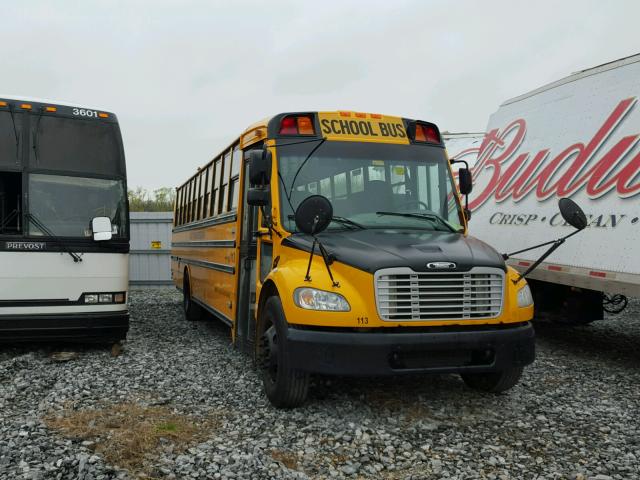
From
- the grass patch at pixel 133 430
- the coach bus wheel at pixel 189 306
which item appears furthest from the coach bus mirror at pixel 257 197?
the coach bus wheel at pixel 189 306

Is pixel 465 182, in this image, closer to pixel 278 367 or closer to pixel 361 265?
pixel 361 265

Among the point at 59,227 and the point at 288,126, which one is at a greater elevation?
the point at 288,126

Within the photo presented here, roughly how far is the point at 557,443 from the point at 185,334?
6.19m

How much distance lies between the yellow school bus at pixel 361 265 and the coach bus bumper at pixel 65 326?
1.50 meters

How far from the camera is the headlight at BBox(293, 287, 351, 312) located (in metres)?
4.50

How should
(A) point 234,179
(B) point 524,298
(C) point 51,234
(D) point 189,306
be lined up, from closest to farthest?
(B) point 524,298
(C) point 51,234
(A) point 234,179
(D) point 189,306

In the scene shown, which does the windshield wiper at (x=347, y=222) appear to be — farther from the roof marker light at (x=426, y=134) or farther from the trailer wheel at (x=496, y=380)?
the trailer wheel at (x=496, y=380)

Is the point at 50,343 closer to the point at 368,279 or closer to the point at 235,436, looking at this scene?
the point at 235,436

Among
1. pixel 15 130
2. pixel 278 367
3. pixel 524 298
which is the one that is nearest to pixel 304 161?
pixel 278 367

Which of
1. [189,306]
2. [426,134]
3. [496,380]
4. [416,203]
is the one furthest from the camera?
[189,306]

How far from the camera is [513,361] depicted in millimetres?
4789

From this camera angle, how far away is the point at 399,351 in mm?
4461

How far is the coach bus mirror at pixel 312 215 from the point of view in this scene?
4699 mm

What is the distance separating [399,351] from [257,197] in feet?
6.21
